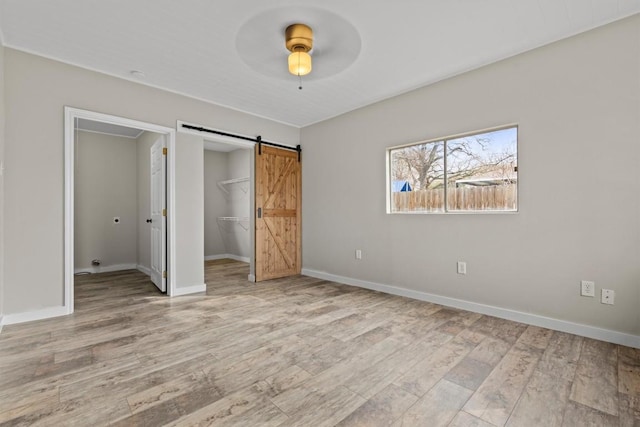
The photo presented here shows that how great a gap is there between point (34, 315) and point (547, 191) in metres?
5.18

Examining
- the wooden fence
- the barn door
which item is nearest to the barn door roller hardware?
the barn door

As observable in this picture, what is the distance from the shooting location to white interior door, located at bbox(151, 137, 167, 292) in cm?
415

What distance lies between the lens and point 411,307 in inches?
139

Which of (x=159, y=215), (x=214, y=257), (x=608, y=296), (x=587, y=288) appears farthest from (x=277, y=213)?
(x=608, y=296)

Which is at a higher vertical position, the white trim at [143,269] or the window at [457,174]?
the window at [457,174]

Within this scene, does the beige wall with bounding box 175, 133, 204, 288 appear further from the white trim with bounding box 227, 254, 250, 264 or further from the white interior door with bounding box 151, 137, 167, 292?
the white trim with bounding box 227, 254, 250, 264

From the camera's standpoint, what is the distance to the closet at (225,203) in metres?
7.30

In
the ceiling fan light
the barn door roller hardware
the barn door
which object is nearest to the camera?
the ceiling fan light

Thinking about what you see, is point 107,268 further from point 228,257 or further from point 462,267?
point 462,267

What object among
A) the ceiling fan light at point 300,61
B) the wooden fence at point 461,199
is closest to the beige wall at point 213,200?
the wooden fence at point 461,199

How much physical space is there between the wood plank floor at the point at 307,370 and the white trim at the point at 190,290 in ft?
2.27

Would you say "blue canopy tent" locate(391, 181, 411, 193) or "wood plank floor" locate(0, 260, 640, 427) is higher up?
"blue canopy tent" locate(391, 181, 411, 193)

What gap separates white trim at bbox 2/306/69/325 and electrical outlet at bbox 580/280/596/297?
16.6 feet

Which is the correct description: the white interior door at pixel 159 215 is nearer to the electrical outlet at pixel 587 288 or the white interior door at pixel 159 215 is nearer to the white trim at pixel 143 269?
the white trim at pixel 143 269
